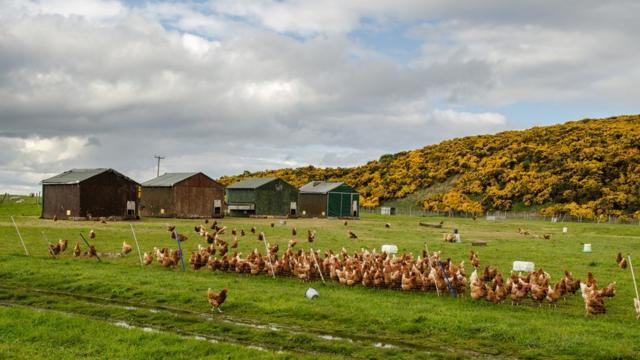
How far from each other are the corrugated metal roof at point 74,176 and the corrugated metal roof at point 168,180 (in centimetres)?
903

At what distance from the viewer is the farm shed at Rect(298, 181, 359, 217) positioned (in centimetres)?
8869

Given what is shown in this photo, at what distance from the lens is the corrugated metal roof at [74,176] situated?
6425 cm

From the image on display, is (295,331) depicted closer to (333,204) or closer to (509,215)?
(333,204)

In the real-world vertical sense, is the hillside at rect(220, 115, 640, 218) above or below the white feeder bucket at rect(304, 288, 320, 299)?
above

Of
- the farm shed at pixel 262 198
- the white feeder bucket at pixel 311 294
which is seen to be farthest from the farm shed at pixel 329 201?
the white feeder bucket at pixel 311 294

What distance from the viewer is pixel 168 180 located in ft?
250

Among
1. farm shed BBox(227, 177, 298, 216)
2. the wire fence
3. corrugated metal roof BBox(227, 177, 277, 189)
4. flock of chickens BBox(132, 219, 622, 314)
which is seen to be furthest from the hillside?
flock of chickens BBox(132, 219, 622, 314)

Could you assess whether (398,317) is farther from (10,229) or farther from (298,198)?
(298,198)

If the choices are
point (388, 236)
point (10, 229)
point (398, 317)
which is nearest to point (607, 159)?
point (388, 236)

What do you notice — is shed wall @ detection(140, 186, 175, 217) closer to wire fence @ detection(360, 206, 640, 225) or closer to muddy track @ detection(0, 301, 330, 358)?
wire fence @ detection(360, 206, 640, 225)

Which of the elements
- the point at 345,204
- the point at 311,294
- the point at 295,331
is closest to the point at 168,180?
the point at 345,204

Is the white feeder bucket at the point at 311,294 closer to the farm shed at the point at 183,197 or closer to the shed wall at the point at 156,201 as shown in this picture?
the farm shed at the point at 183,197

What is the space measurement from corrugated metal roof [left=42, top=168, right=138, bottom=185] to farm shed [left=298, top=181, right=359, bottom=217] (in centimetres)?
2902

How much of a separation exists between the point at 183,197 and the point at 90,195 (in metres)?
12.3
